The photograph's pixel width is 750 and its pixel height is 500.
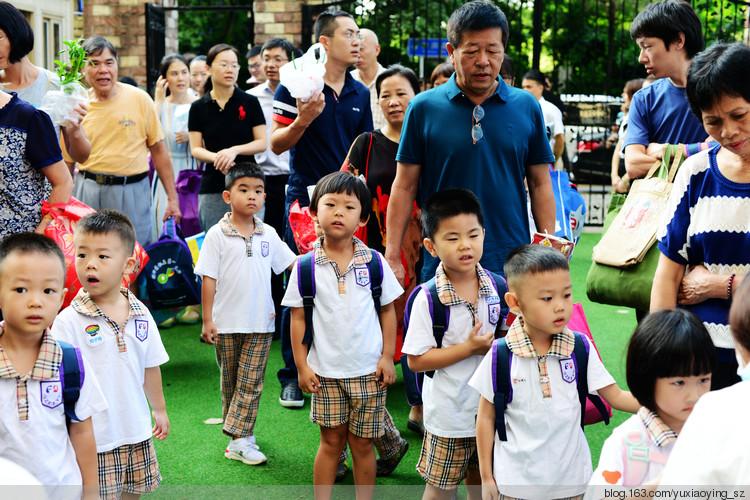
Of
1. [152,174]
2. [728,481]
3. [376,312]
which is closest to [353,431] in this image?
[376,312]

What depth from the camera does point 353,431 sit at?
3.13 meters

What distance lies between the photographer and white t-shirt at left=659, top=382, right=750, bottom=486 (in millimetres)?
1365

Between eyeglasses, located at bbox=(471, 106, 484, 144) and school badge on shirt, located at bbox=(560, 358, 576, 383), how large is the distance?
1.06 m

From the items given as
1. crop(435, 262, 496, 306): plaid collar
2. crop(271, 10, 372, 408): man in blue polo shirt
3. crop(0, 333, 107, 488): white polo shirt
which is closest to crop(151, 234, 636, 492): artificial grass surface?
crop(271, 10, 372, 408): man in blue polo shirt

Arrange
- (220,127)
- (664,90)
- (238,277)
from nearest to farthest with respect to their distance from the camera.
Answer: (664,90), (238,277), (220,127)

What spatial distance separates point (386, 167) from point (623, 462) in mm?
2188

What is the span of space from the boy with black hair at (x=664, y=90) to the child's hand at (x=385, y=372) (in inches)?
52.9

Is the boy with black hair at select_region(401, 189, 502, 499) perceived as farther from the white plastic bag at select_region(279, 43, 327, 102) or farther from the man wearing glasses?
the man wearing glasses

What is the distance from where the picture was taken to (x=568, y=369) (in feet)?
8.23

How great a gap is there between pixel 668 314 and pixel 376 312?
130cm

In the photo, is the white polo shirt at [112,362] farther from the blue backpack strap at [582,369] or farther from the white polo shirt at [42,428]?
the blue backpack strap at [582,369]

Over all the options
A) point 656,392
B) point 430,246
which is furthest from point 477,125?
point 656,392

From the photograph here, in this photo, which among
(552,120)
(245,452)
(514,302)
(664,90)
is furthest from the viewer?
(552,120)

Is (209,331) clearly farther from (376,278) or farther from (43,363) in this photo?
(43,363)
